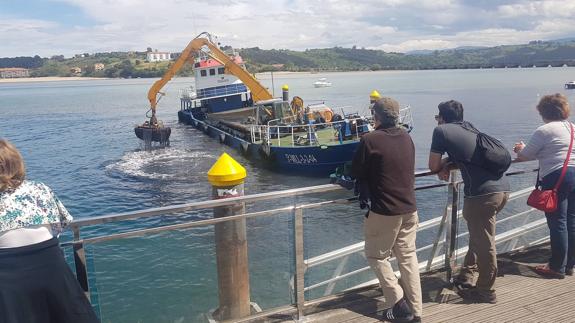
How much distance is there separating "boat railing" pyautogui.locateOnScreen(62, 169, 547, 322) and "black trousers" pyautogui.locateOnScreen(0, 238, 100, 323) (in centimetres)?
41

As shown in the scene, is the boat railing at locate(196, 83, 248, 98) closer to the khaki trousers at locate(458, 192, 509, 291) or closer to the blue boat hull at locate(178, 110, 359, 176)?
the blue boat hull at locate(178, 110, 359, 176)

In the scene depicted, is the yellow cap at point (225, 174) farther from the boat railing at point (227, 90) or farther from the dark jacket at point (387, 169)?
the boat railing at point (227, 90)

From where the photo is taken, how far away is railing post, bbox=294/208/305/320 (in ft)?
13.4

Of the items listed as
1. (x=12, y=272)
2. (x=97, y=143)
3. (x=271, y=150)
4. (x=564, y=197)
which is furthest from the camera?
(x=97, y=143)

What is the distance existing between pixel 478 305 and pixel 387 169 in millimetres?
1772

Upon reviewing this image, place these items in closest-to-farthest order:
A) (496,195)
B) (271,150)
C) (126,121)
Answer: (496,195) < (271,150) < (126,121)

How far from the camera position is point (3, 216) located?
271 cm

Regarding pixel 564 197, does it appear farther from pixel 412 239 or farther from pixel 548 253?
pixel 412 239

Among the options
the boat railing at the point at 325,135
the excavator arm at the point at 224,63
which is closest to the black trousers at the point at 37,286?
the boat railing at the point at 325,135

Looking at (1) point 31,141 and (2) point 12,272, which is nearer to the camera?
(2) point 12,272

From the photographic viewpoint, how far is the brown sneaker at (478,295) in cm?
Answer: 442

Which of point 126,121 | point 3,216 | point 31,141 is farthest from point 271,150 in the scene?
point 126,121

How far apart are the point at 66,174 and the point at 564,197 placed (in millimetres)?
24832

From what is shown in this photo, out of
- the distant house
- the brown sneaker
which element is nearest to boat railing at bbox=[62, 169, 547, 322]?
the brown sneaker
